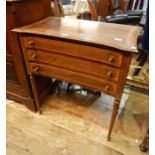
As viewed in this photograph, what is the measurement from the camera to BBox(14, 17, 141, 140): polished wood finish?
3.39ft

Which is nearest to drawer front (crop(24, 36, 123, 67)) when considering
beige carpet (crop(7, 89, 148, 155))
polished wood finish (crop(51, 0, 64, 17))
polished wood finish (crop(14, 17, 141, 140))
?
polished wood finish (crop(14, 17, 141, 140))

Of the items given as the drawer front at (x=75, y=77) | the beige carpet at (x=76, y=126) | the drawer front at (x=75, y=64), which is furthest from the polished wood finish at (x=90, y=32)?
the beige carpet at (x=76, y=126)

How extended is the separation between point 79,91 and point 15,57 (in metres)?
0.82

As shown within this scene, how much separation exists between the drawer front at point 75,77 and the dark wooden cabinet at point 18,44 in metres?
0.17

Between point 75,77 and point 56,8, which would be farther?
point 56,8

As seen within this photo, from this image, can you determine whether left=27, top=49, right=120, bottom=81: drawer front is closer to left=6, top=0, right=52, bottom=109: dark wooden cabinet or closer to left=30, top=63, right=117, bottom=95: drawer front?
left=30, top=63, right=117, bottom=95: drawer front

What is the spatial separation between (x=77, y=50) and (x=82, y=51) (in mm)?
35

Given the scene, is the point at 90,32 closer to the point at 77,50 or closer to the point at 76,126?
the point at 77,50

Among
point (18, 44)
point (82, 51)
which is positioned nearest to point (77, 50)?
point (82, 51)

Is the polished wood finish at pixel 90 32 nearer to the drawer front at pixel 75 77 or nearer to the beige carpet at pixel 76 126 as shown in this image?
the drawer front at pixel 75 77

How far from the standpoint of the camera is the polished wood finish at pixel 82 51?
1032 mm

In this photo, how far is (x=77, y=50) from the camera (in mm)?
1118

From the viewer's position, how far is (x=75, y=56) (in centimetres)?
115
